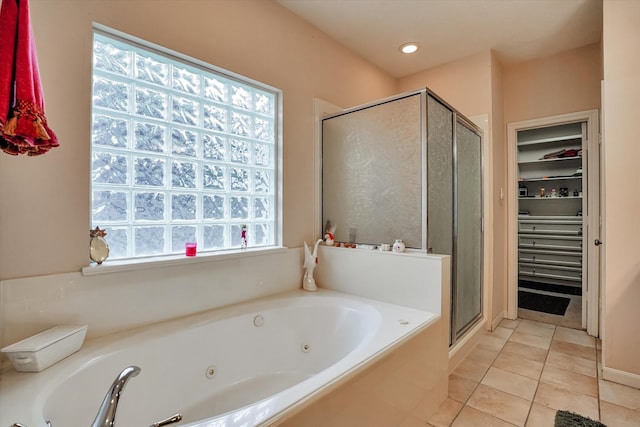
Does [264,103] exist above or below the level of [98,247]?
above

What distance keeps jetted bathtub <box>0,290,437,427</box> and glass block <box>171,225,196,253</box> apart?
0.41m

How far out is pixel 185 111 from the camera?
1818 mm

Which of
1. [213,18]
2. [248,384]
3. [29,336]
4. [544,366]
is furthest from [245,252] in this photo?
[544,366]

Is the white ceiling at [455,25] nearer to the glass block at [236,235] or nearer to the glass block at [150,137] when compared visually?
the glass block at [150,137]

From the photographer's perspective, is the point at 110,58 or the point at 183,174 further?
the point at 183,174

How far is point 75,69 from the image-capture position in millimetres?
1360

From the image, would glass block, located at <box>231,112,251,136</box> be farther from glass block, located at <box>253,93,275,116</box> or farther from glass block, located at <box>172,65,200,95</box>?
glass block, located at <box>172,65,200,95</box>

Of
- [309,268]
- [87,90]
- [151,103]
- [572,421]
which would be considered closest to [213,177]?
[151,103]

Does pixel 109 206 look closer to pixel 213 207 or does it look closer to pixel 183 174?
pixel 183 174

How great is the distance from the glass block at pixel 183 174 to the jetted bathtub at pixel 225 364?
773 millimetres

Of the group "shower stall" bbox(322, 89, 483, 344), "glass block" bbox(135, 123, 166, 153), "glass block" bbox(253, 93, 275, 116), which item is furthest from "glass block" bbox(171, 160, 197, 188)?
"shower stall" bbox(322, 89, 483, 344)

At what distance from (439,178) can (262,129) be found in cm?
132

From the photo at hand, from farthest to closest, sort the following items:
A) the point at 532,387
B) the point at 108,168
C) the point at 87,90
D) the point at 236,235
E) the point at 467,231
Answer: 1. the point at 467,231
2. the point at 236,235
3. the point at 532,387
4. the point at 108,168
5. the point at 87,90

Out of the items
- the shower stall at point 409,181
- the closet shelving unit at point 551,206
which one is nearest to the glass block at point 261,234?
the shower stall at point 409,181
